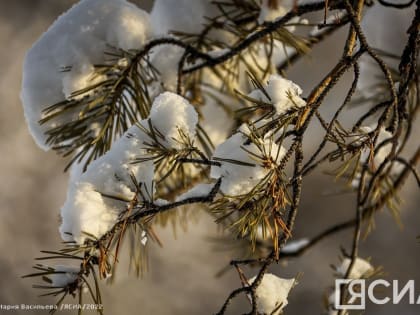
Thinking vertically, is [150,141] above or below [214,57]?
below

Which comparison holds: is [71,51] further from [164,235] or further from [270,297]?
[164,235]

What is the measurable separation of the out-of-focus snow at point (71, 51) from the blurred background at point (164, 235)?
232 centimetres

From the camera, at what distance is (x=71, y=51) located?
781mm

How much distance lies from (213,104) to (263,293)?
2.14ft

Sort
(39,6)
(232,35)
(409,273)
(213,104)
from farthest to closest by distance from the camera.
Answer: (39,6)
(409,273)
(213,104)
(232,35)

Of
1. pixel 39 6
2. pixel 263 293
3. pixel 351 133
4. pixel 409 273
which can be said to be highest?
pixel 39 6

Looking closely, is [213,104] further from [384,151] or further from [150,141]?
[150,141]

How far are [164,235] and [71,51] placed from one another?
2.55 metres

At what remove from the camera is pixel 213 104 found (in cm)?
119

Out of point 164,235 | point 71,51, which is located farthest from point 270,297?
point 164,235

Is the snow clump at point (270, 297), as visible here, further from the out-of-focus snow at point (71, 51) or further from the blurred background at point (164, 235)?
the blurred background at point (164, 235)

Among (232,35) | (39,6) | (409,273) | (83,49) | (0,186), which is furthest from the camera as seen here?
(39,6)

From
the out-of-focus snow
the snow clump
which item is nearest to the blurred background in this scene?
the out-of-focus snow

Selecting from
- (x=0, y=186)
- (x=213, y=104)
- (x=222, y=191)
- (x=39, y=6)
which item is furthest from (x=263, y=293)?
(x=39, y=6)
